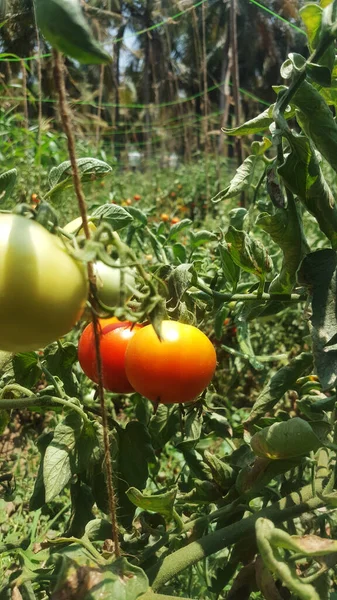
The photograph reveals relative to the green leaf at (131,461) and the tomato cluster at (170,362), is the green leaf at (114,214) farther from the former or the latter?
the green leaf at (131,461)

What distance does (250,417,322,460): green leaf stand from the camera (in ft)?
1.93

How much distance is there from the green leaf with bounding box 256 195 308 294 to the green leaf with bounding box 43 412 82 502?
339 mm

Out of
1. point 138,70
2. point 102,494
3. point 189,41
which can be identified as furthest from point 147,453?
point 138,70

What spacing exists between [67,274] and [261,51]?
23.4 m

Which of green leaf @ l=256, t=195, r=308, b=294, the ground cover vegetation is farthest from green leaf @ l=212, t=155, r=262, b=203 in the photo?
green leaf @ l=256, t=195, r=308, b=294

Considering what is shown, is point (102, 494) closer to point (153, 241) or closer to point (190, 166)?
point (153, 241)

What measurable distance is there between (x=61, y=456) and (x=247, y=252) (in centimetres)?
35

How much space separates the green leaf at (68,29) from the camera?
0.36 metres

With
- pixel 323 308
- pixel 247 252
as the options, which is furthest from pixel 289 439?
pixel 247 252

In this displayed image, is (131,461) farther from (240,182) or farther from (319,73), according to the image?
(319,73)

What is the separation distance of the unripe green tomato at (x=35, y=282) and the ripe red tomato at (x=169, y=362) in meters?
0.21

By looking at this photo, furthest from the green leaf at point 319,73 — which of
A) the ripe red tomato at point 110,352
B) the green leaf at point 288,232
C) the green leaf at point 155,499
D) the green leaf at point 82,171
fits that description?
the green leaf at point 155,499

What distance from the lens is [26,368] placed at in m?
0.83

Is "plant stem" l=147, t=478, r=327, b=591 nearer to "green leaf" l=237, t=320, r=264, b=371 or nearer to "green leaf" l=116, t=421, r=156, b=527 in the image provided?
"green leaf" l=116, t=421, r=156, b=527
